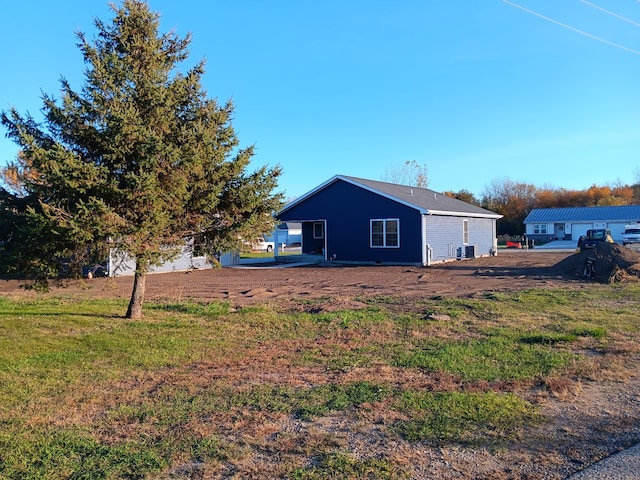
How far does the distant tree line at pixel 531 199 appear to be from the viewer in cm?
6456

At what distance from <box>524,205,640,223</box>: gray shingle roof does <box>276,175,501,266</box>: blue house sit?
30.2m

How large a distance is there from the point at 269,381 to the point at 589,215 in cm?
5697

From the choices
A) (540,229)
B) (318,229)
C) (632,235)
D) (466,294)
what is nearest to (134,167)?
(466,294)

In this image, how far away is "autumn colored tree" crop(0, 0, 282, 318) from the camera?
784 cm

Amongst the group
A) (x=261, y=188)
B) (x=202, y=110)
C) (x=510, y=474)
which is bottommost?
(x=510, y=474)

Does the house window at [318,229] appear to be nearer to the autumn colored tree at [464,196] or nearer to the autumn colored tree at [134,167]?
the autumn colored tree at [134,167]

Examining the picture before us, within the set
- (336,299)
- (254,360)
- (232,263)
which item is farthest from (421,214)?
(254,360)

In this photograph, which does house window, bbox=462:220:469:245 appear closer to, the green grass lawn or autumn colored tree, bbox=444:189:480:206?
the green grass lawn

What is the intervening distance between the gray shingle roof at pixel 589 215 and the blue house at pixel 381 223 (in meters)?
30.2

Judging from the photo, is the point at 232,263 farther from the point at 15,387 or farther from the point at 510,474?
the point at 510,474

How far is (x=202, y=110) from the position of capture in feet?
Answer: 31.4

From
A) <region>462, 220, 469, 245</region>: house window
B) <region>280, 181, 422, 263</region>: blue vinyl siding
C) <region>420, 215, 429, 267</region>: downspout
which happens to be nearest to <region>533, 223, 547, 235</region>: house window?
<region>462, 220, 469, 245</region>: house window

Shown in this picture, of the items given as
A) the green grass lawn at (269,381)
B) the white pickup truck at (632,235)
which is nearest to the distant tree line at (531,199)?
the white pickup truck at (632,235)

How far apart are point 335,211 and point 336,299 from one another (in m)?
15.1
